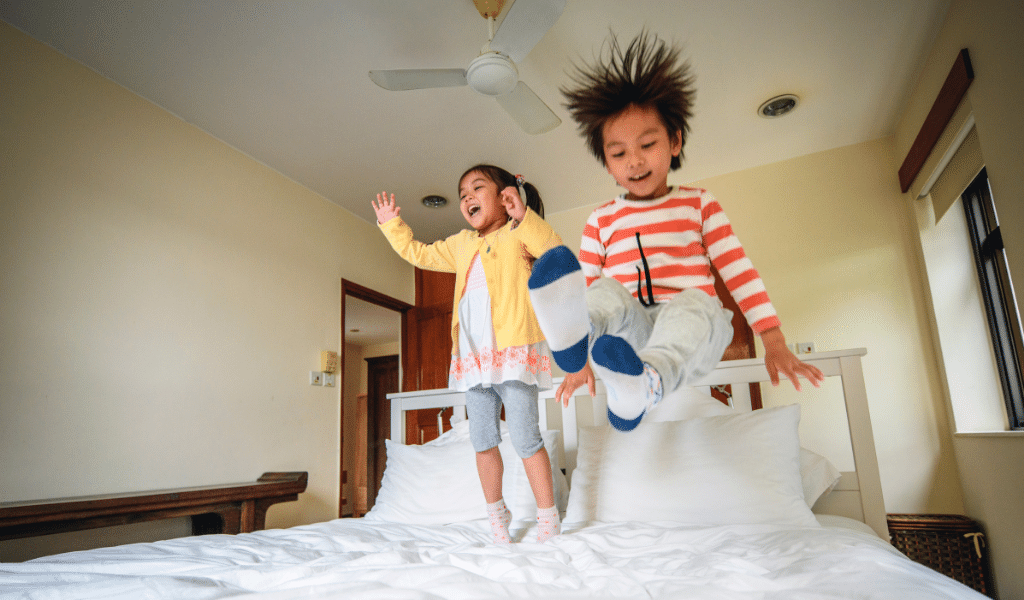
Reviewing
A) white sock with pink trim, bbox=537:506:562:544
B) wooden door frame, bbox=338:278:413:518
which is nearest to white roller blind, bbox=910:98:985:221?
white sock with pink trim, bbox=537:506:562:544

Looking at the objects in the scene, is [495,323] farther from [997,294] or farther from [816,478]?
[997,294]

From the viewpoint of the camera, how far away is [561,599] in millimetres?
937

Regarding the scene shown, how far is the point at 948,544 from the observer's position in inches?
101

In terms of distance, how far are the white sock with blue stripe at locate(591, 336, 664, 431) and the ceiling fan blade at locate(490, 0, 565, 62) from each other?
1.30 m

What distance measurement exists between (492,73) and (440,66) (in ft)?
2.83

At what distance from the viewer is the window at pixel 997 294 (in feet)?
8.38

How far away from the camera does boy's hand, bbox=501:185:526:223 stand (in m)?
1.25

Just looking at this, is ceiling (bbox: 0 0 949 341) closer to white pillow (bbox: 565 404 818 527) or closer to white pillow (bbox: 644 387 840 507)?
white pillow (bbox: 644 387 840 507)

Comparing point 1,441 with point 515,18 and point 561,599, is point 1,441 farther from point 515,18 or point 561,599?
A: point 515,18

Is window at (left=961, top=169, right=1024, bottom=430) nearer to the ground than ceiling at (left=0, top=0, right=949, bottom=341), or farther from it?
nearer to the ground

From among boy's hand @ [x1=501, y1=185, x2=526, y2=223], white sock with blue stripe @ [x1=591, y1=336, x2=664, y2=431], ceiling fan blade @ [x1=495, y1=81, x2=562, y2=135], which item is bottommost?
white sock with blue stripe @ [x1=591, y1=336, x2=664, y2=431]

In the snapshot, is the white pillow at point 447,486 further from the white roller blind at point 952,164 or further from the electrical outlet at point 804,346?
the white roller blind at point 952,164

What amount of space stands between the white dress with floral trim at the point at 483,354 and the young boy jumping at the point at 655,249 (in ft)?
0.78

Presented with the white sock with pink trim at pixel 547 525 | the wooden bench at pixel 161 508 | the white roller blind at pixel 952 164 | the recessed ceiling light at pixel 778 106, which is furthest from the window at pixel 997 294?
the wooden bench at pixel 161 508
